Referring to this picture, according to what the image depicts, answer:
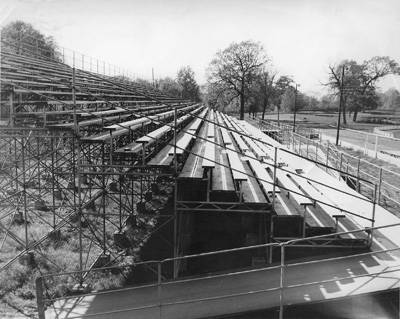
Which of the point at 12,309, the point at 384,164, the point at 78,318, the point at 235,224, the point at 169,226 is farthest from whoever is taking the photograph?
the point at 384,164

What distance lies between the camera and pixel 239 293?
5984mm

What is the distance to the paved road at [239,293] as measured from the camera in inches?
221

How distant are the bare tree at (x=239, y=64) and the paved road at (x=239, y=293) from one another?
39826 mm

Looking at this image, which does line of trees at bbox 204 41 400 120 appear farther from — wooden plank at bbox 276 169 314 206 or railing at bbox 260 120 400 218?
wooden plank at bbox 276 169 314 206

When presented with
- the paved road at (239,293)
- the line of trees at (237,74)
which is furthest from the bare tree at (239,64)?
the paved road at (239,293)

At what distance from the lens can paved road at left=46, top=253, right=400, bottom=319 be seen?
5602 millimetres

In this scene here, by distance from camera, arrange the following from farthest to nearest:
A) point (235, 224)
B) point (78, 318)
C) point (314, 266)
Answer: point (235, 224) < point (314, 266) < point (78, 318)

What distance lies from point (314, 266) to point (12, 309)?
5.10 m

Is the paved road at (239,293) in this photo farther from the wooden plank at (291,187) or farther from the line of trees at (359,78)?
the line of trees at (359,78)

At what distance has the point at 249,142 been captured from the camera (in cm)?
1531

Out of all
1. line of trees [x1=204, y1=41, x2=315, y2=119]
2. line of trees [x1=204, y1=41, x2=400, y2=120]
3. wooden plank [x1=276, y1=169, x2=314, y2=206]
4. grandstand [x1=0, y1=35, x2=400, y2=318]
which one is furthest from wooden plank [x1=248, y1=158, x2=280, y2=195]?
line of trees [x1=204, y1=41, x2=315, y2=119]

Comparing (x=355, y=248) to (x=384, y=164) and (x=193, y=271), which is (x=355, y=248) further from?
(x=384, y=164)

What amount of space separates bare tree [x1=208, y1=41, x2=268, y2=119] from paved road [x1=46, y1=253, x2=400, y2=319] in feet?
131

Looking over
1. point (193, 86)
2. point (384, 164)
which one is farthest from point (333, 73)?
point (384, 164)
